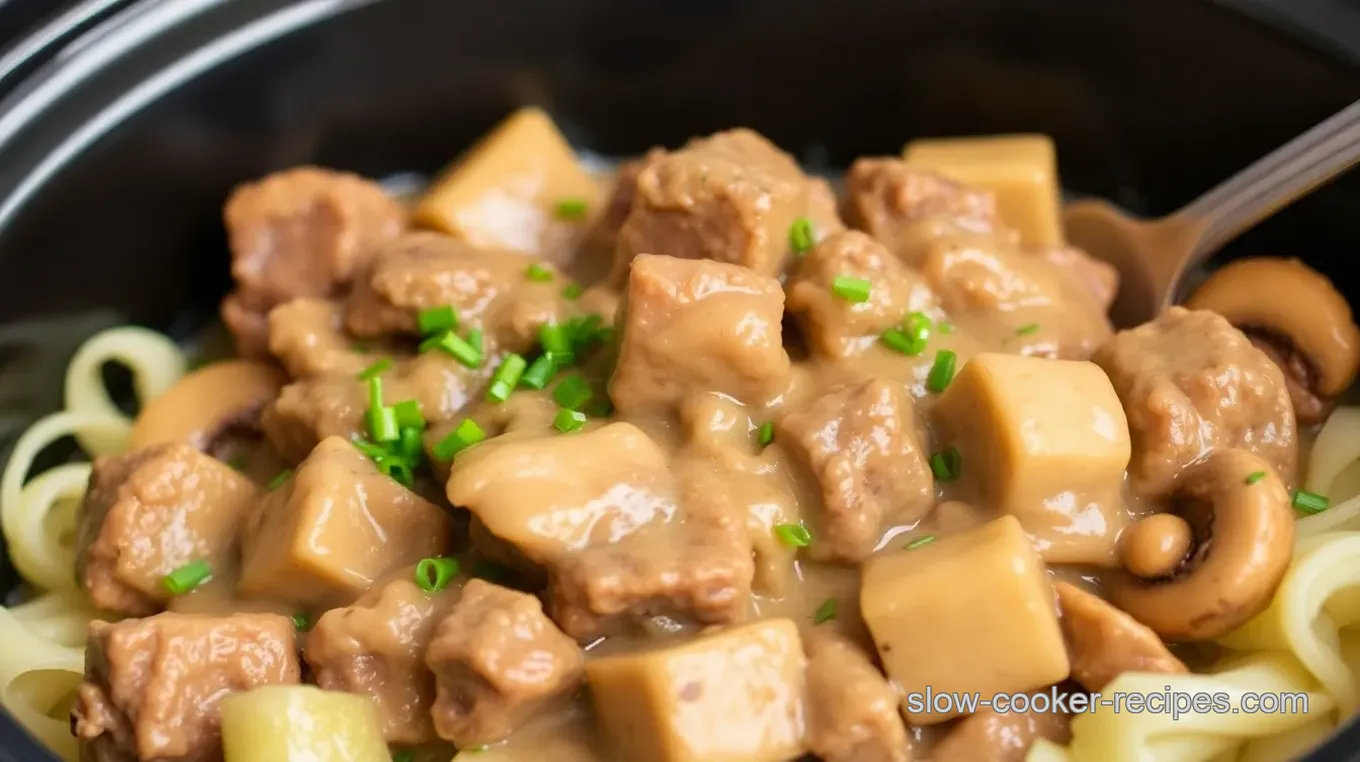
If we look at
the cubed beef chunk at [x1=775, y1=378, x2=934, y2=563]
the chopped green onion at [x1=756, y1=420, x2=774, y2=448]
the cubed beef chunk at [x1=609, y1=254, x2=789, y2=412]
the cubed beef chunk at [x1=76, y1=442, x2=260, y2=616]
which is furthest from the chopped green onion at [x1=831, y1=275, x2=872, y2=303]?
the cubed beef chunk at [x1=76, y1=442, x2=260, y2=616]

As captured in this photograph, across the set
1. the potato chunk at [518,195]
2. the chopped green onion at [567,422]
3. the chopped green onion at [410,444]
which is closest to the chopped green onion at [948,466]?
the chopped green onion at [567,422]

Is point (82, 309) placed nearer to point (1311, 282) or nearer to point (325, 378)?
point (325, 378)

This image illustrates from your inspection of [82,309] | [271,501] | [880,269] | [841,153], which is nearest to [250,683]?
[271,501]

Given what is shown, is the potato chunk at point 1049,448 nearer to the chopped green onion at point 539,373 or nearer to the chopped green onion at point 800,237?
the chopped green onion at point 800,237

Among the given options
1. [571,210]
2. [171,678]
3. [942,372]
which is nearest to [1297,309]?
[942,372]

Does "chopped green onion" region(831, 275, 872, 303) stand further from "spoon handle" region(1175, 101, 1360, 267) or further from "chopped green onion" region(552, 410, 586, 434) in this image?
"spoon handle" region(1175, 101, 1360, 267)

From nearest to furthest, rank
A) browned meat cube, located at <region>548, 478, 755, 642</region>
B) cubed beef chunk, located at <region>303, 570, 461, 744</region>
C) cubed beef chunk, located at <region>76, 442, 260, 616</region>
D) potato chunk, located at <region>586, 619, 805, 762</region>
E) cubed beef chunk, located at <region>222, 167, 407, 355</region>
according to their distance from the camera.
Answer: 1. potato chunk, located at <region>586, 619, 805, 762</region>
2. browned meat cube, located at <region>548, 478, 755, 642</region>
3. cubed beef chunk, located at <region>303, 570, 461, 744</region>
4. cubed beef chunk, located at <region>76, 442, 260, 616</region>
5. cubed beef chunk, located at <region>222, 167, 407, 355</region>
